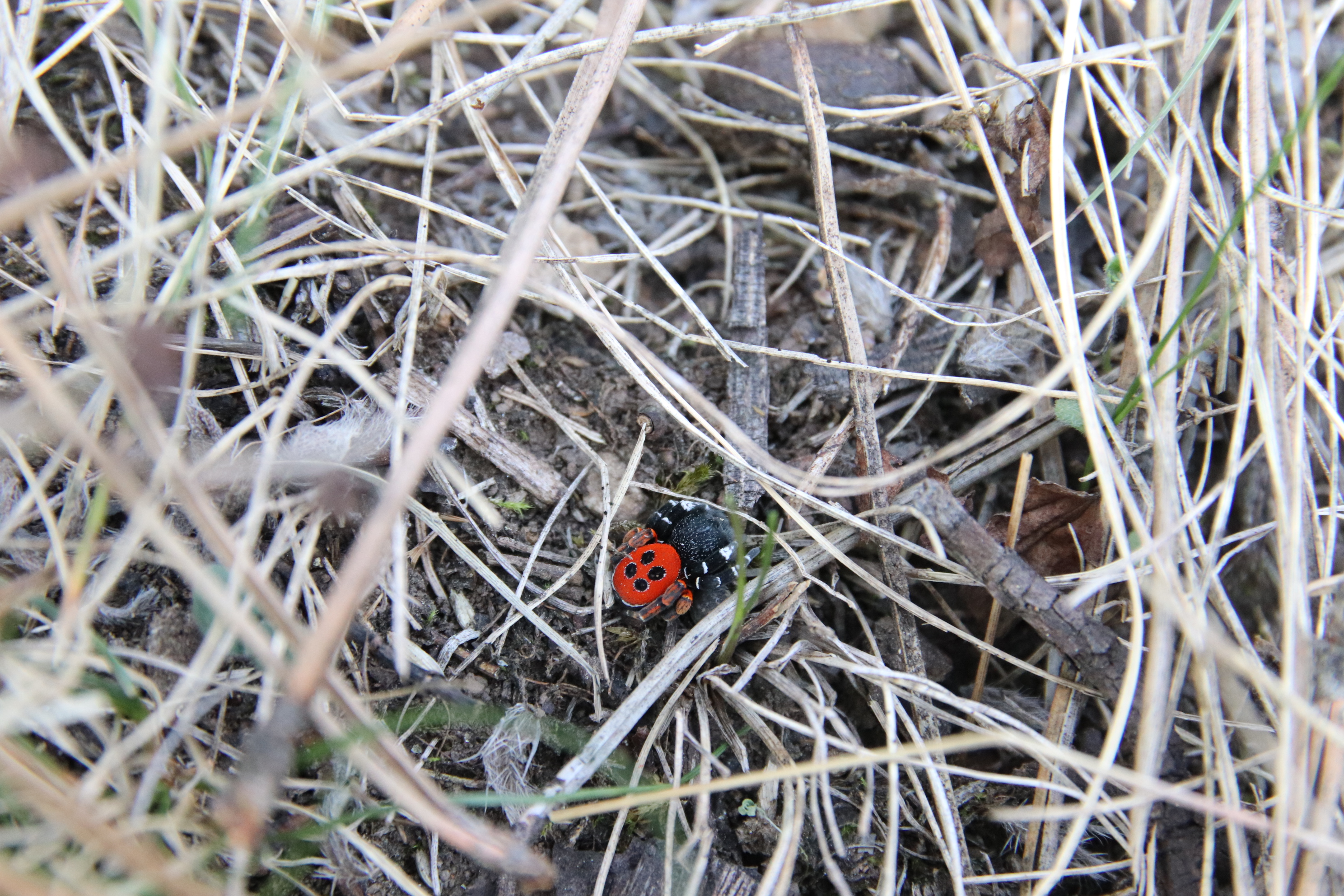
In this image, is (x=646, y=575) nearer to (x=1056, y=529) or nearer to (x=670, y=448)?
(x=670, y=448)

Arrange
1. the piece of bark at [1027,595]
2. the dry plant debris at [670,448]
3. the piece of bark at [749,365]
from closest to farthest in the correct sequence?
the dry plant debris at [670,448] → the piece of bark at [1027,595] → the piece of bark at [749,365]

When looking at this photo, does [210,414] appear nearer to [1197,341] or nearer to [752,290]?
[752,290]

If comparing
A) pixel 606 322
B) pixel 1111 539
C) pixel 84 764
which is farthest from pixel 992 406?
A: pixel 84 764

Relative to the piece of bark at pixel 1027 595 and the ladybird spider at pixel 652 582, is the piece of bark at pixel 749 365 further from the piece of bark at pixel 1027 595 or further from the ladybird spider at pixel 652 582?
the piece of bark at pixel 1027 595

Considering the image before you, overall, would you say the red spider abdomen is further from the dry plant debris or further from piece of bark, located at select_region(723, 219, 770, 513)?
piece of bark, located at select_region(723, 219, 770, 513)

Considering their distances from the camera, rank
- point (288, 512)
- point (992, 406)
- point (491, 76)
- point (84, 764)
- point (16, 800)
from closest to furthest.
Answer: point (16, 800) → point (84, 764) → point (288, 512) → point (491, 76) → point (992, 406)

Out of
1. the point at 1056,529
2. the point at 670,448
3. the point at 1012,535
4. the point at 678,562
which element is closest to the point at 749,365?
the point at 670,448

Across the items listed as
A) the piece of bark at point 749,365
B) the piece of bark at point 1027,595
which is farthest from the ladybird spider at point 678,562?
the piece of bark at point 1027,595
